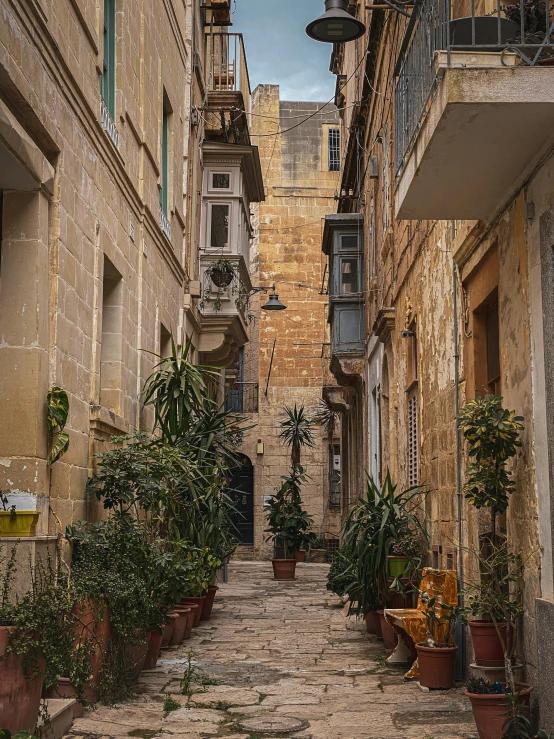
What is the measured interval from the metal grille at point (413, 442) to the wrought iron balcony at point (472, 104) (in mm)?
4746

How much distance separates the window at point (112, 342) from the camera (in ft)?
34.0

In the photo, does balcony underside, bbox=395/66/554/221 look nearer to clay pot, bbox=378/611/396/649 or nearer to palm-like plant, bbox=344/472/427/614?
palm-like plant, bbox=344/472/427/614

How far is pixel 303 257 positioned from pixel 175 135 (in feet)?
53.4

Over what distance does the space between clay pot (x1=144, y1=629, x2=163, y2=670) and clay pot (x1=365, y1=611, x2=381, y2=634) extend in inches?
121

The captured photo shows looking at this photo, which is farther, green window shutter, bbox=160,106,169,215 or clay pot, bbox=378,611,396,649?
green window shutter, bbox=160,106,169,215

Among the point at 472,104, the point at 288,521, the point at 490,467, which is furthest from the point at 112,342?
the point at 288,521

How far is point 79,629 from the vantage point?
673 cm

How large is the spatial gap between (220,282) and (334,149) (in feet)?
51.7

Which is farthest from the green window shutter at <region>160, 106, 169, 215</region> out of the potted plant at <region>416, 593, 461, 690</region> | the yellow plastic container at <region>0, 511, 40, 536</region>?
the potted plant at <region>416, 593, 461, 690</region>

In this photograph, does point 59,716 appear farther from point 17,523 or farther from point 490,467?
point 490,467

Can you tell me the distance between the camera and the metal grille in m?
11.6

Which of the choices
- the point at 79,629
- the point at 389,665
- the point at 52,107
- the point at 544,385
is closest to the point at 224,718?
the point at 79,629

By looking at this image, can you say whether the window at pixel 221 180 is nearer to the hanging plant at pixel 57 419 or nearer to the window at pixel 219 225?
the window at pixel 219 225

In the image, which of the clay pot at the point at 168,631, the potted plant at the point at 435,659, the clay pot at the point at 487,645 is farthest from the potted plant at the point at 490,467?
the clay pot at the point at 168,631
